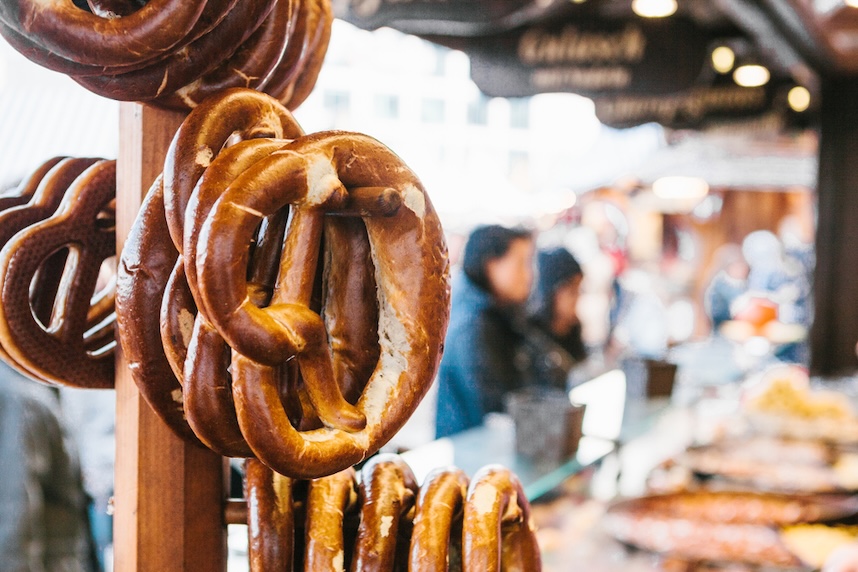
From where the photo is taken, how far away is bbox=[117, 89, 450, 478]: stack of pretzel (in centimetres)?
57

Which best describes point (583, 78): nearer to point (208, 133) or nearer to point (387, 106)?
point (208, 133)

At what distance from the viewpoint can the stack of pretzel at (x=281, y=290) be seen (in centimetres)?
57

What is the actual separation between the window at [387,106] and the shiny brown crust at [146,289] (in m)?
25.6

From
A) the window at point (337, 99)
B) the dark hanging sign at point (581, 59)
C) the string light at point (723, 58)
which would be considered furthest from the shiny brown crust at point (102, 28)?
the window at point (337, 99)

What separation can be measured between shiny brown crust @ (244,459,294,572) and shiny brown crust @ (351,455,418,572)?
7 centimetres

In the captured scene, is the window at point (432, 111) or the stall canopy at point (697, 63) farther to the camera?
the window at point (432, 111)

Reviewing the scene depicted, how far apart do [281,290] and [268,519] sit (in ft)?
0.85

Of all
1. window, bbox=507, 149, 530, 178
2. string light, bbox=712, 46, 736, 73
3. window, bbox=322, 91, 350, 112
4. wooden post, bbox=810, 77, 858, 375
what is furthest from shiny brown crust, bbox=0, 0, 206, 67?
window, bbox=507, 149, 530, 178

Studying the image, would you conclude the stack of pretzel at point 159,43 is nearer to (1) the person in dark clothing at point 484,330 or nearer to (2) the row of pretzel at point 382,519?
(2) the row of pretzel at point 382,519

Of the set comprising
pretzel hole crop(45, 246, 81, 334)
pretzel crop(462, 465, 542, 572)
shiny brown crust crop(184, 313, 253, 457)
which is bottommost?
pretzel crop(462, 465, 542, 572)

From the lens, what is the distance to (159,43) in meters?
0.66

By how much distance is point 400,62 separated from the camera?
937 inches

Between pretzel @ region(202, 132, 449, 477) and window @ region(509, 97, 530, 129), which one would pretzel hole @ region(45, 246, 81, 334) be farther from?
window @ region(509, 97, 530, 129)

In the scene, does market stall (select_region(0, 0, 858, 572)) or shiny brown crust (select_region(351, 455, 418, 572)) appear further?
shiny brown crust (select_region(351, 455, 418, 572))
